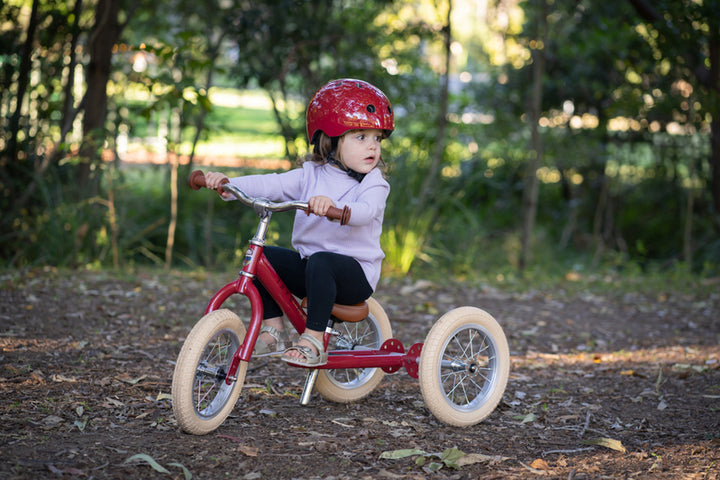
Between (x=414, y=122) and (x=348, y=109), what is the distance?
490 centimetres

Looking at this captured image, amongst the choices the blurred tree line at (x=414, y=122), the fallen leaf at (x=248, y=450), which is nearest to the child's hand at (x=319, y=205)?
the fallen leaf at (x=248, y=450)

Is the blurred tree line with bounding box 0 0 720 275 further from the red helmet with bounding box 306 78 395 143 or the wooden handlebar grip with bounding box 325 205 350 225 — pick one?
the wooden handlebar grip with bounding box 325 205 350 225

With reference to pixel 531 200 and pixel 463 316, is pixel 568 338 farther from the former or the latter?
pixel 531 200

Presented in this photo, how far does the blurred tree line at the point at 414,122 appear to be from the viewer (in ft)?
19.8

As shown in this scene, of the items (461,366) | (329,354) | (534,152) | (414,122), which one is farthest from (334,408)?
(414,122)

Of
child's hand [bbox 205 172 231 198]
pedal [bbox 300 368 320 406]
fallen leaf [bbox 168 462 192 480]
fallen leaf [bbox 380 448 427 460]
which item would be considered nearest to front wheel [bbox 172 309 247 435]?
fallen leaf [bbox 168 462 192 480]

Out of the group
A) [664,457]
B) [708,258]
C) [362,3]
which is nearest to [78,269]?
[362,3]

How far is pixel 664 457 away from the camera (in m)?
2.62

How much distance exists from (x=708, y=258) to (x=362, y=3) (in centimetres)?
433

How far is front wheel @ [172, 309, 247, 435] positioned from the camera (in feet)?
8.06

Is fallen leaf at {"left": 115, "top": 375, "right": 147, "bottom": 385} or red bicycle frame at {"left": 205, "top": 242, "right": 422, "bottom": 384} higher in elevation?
red bicycle frame at {"left": 205, "top": 242, "right": 422, "bottom": 384}

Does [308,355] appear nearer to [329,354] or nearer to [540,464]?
[329,354]

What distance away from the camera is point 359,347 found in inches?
128

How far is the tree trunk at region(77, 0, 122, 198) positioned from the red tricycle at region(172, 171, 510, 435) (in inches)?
140
